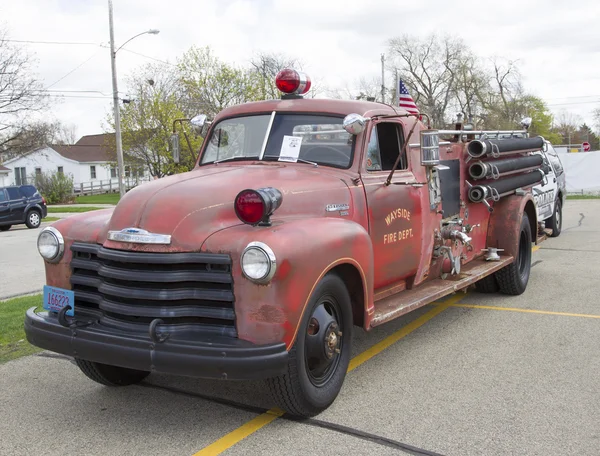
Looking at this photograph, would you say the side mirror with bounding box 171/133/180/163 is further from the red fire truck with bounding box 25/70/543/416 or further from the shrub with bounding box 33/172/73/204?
the shrub with bounding box 33/172/73/204

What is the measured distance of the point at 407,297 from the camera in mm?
5203

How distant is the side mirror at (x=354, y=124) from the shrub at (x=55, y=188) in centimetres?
3643

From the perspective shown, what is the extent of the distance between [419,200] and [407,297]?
0.88 m

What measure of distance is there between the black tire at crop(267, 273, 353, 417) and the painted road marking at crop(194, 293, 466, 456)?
0.22 meters

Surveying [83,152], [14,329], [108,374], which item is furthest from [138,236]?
[83,152]

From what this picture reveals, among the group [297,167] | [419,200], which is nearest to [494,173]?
[419,200]

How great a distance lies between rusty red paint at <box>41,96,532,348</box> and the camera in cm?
352

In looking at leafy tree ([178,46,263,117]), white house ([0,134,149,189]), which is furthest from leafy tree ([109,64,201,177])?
white house ([0,134,149,189])

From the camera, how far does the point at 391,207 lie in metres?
5.00

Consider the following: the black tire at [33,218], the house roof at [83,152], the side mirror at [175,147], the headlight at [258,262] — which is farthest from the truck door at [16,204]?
the house roof at [83,152]

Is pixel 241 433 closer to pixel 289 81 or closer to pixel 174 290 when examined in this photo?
pixel 174 290

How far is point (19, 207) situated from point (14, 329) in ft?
53.5

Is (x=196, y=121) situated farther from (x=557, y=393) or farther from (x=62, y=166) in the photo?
(x=62, y=166)

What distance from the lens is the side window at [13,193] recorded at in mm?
20906
